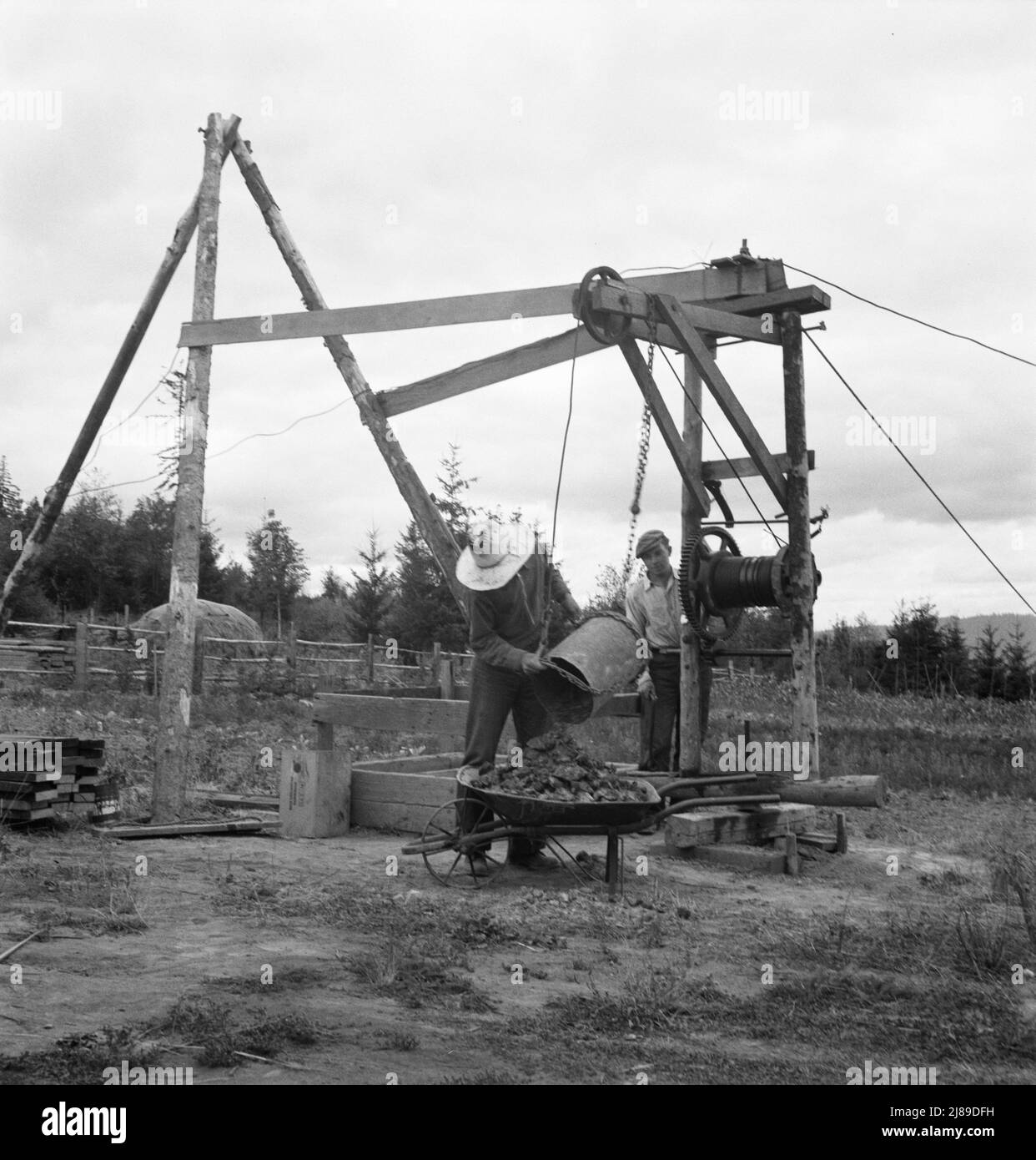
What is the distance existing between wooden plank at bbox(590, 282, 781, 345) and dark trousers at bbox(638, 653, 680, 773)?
248 cm

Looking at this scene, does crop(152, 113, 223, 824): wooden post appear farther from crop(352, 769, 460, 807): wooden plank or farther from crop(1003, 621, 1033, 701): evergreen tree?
crop(1003, 621, 1033, 701): evergreen tree

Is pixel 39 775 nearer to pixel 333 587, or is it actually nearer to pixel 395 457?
pixel 395 457

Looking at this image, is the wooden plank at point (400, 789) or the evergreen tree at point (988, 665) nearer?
the wooden plank at point (400, 789)

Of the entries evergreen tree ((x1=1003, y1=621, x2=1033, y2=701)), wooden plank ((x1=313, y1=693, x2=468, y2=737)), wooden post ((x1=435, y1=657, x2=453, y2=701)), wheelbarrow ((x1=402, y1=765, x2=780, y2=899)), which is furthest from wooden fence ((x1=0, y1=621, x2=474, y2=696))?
evergreen tree ((x1=1003, y1=621, x2=1033, y2=701))

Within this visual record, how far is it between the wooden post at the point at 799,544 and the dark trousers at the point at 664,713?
4.42 feet

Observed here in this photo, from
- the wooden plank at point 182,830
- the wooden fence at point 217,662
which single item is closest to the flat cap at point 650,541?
the wooden plank at point 182,830

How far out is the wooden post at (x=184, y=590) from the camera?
9.56 m

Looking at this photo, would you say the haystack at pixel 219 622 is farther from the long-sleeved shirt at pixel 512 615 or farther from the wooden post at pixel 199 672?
the long-sleeved shirt at pixel 512 615

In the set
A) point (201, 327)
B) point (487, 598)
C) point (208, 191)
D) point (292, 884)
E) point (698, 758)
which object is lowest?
point (292, 884)

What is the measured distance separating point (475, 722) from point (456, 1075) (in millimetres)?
3788

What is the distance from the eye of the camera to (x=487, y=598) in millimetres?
7223

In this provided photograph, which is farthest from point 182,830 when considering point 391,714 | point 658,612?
point 658,612
